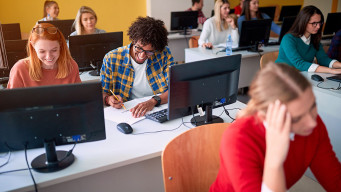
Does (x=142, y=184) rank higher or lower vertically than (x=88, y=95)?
lower

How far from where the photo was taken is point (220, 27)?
4.32 m

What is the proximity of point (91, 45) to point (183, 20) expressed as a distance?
2900 mm

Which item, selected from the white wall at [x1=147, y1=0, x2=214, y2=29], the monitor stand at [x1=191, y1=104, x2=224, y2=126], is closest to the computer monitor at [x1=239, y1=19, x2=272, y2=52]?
the monitor stand at [x1=191, y1=104, x2=224, y2=126]

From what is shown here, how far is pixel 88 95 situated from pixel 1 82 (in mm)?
1793

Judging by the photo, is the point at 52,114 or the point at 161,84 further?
the point at 161,84

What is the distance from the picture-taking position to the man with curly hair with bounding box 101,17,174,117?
196 centimetres

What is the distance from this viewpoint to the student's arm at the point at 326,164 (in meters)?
1.13

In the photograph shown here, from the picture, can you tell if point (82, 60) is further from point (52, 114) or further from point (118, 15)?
point (118, 15)

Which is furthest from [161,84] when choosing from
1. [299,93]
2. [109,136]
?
[299,93]

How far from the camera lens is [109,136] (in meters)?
1.57

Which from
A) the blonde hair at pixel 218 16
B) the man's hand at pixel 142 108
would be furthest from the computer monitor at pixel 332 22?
the man's hand at pixel 142 108

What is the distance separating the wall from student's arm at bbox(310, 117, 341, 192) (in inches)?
160

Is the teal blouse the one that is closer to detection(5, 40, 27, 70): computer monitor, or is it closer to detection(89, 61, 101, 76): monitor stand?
detection(89, 61, 101, 76): monitor stand

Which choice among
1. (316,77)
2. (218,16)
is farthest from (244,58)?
(316,77)
